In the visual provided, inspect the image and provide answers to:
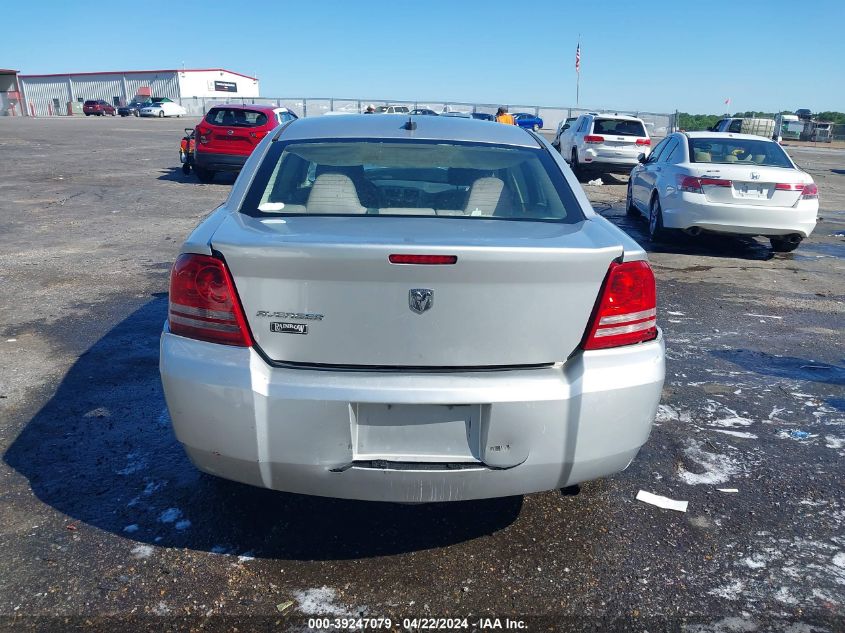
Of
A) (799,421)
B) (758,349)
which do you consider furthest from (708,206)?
(799,421)

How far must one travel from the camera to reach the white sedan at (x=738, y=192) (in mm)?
8945

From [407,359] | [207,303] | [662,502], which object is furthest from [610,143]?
[207,303]

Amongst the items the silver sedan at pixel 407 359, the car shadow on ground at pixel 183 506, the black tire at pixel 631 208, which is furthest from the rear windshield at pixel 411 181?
the black tire at pixel 631 208

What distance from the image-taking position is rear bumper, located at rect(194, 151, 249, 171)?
1568 cm

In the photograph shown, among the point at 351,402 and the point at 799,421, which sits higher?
the point at 351,402

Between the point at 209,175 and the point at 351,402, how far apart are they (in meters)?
15.1

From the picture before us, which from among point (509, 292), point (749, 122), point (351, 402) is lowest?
point (749, 122)

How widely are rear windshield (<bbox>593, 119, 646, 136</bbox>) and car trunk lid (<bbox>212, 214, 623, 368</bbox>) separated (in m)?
17.3

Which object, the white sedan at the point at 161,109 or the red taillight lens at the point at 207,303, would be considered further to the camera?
the white sedan at the point at 161,109

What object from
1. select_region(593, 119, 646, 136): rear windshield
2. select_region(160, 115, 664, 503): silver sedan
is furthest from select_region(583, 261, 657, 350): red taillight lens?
select_region(593, 119, 646, 136): rear windshield

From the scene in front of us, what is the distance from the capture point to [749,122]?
3497 centimetres

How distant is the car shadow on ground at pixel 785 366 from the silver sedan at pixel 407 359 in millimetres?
2873

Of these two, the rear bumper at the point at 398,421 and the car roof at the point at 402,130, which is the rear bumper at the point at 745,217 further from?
the rear bumper at the point at 398,421

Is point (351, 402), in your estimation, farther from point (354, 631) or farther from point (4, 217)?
point (4, 217)
